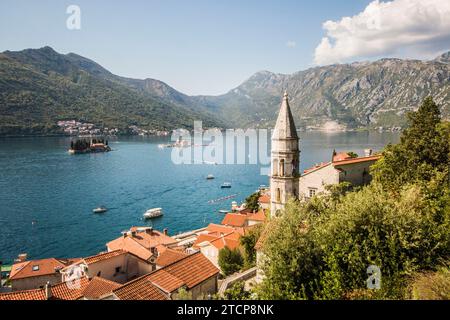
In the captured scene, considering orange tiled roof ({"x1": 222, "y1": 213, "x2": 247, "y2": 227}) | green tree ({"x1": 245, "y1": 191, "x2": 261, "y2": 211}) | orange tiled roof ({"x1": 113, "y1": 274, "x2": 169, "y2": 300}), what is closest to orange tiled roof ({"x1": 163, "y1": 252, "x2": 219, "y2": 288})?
orange tiled roof ({"x1": 113, "y1": 274, "x2": 169, "y2": 300})

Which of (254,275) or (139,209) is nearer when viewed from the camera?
(254,275)

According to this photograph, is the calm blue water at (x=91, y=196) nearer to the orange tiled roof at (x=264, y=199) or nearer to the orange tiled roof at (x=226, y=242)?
the orange tiled roof at (x=264, y=199)

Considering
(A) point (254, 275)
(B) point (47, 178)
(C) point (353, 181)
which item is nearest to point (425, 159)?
(C) point (353, 181)

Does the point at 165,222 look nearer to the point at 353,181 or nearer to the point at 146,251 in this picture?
the point at 146,251

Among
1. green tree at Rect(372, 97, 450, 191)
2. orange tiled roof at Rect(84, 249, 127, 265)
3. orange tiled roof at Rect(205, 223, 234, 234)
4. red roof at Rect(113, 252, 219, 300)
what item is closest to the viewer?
red roof at Rect(113, 252, 219, 300)

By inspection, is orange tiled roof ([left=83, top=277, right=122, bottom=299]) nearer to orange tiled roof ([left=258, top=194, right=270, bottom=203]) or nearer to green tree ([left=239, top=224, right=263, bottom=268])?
green tree ([left=239, top=224, right=263, bottom=268])

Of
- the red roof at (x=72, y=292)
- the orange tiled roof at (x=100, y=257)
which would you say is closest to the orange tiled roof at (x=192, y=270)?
the red roof at (x=72, y=292)

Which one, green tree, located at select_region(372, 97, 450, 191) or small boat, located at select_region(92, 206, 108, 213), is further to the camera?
small boat, located at select_region(92, 206, 108, 213)
